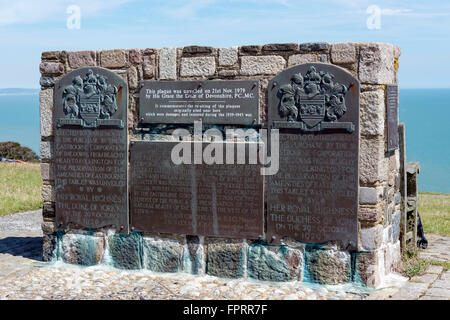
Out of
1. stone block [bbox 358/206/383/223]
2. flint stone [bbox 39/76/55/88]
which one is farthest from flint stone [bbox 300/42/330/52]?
flint stone [bbox 39/76/55/88]

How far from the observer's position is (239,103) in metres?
6.02

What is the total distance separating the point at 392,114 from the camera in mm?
6066

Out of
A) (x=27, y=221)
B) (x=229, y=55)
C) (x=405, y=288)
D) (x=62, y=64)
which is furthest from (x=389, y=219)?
(x=27, y=221)

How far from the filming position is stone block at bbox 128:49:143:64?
21.1 feet

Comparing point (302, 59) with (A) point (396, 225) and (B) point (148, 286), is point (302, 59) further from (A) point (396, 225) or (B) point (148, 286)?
(B) point (148, 286)

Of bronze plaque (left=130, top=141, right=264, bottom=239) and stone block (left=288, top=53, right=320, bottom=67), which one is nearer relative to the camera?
stone block (left=288, top=53, right=320, bottom=67)

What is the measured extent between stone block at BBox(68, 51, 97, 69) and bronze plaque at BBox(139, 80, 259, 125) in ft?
2.47

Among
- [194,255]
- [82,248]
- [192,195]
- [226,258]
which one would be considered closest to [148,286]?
[194,255]

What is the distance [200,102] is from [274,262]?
71.6 inches

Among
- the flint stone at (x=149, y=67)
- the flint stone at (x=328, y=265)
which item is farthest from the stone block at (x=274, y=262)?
the flint stone at (x=149, y=67)

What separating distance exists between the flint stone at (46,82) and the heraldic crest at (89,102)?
0.68 ft

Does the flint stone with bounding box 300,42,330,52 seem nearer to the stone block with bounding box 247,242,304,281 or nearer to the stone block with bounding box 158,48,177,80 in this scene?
the stone block with bounding box 158,48,177,80

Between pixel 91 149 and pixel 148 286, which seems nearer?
pixel 148 286

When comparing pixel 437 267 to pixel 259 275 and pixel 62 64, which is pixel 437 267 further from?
pixel 62 64
